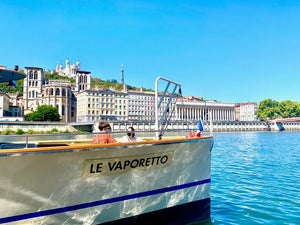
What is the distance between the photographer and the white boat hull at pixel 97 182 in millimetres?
3779

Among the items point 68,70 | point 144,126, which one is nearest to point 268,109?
point 144,126

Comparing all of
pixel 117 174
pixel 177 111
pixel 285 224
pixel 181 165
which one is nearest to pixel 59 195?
pixel 117 174

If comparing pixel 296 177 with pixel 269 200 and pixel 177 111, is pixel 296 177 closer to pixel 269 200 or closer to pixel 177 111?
pixel 269 200

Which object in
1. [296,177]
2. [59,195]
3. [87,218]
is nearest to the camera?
[59,195]

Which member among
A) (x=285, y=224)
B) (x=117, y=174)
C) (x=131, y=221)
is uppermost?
(x=117, y=174)

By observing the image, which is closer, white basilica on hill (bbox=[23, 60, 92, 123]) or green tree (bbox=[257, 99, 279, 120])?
white basilica on hill (bbox=[23, 60, 92, 123])

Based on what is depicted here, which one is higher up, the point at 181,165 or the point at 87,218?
the point at 181,165

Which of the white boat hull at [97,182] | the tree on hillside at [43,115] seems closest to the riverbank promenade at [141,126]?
the tree on hillside at [43,115]

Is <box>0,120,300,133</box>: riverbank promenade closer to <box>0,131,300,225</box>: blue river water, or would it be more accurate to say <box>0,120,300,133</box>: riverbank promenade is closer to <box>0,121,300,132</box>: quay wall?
<box>0,121,300,132</box>: quay wall

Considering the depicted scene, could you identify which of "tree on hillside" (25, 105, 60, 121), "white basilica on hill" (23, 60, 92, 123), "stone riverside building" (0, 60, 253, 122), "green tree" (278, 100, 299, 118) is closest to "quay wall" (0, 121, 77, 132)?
"tree on hillside" (25, 105, 60, 121)

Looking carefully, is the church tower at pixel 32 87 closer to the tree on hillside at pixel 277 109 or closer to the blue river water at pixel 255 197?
the tree on hillside at pixel 277 109

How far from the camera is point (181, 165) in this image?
17.9 ft

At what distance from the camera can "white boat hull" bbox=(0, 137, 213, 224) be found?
378cm

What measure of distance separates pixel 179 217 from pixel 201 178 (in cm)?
105
